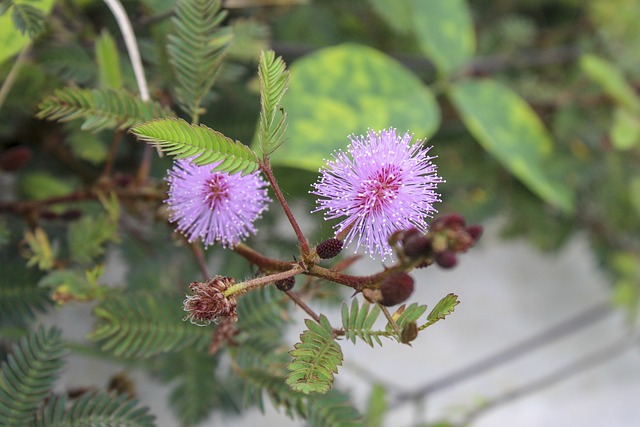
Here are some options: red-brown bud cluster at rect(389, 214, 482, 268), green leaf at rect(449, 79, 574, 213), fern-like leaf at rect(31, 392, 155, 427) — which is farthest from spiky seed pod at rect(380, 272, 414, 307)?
green leaf at rect(449, 79, 574, 213)

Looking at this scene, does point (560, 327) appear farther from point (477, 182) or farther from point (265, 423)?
point (265, 423)

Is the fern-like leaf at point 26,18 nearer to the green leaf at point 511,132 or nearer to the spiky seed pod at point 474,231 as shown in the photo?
the spiky seed pod at point 474,231

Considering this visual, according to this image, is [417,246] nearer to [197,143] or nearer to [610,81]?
[197,143]

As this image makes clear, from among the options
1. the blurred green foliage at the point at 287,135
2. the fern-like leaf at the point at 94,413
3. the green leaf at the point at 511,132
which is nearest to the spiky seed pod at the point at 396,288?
the blurred green foliage at the point at 287,135

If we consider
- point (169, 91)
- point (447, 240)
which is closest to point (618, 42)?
point (169, 91)

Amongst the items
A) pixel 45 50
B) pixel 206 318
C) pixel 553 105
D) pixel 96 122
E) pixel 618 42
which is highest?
pixel 618 42
